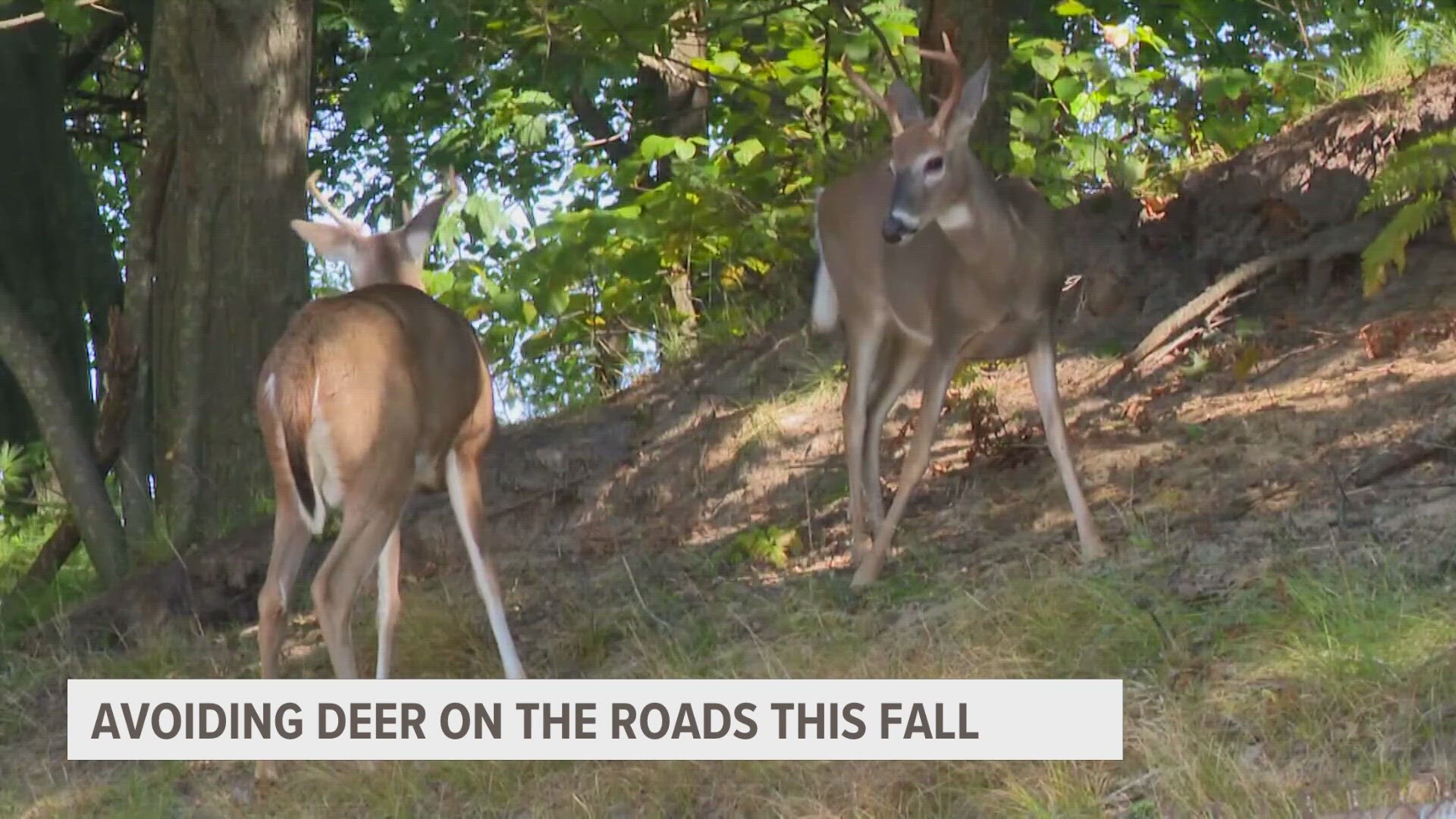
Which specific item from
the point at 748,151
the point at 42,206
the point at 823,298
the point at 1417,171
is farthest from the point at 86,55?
the point at 1417,171

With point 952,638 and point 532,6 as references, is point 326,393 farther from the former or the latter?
point 532,6

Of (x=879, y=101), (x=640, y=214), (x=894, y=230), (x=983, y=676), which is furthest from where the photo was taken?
(x=640, y=214)

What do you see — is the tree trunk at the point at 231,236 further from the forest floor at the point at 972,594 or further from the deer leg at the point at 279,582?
the deer leg at the point at 279,582

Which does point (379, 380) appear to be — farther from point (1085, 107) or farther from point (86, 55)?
point (86, 55)

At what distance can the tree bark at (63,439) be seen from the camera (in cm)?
998

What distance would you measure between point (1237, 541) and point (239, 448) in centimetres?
503

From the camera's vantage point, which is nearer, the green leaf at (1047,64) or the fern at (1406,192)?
the fern at (1406,192)

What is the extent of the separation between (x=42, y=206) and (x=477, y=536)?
23.3 ft

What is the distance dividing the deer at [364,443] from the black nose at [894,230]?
1604 mm

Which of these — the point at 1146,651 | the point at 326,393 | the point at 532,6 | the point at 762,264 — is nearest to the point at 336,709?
the point at 326,393

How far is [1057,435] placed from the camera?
7746mm

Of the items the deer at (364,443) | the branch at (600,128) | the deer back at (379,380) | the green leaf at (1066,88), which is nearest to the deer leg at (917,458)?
the deer at (364,443)

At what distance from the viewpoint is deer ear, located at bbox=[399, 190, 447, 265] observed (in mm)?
8688

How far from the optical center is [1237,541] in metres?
6.92
